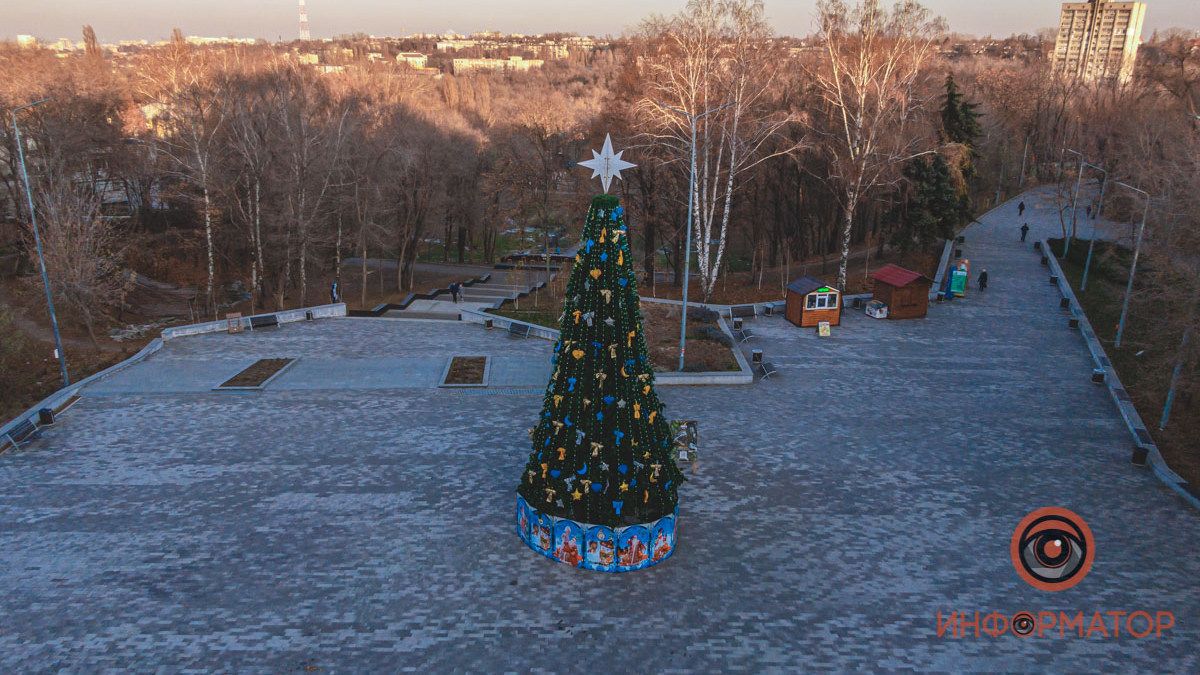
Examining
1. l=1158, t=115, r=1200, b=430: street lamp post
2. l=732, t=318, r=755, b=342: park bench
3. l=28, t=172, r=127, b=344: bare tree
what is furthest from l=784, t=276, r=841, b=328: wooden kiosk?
l=28, t=172, r=127, b=344: bare tree

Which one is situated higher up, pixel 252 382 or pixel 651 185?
pixel 651 185

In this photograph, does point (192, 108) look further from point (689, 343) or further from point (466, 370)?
point (689, 343)

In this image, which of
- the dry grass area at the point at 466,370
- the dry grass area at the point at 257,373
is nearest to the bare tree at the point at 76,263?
the dry grass area at the point at 257,373

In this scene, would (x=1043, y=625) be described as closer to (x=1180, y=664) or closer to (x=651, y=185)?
(x=1180, y=664)

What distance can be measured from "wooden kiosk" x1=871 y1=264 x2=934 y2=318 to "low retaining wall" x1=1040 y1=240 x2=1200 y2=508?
4853 mm

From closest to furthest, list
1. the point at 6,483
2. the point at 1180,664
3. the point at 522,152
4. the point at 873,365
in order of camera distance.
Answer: the point at 1180,664, the point at 6,483, the point at 873,365, the point at 522,152

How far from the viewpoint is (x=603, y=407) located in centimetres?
1026

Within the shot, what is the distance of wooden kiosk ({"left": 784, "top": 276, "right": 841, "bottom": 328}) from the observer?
23844 millimetres

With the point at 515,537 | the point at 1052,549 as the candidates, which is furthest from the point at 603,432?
the point at 1052,549

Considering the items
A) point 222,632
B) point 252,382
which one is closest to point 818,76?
point 252,382

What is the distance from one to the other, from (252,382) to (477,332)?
7.37 meters

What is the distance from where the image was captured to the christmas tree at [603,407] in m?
10.1

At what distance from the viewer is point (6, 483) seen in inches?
516

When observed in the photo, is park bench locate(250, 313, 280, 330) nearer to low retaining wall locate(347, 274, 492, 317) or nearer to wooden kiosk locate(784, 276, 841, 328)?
low retaining wall locate(347, 274, 492, 317)
